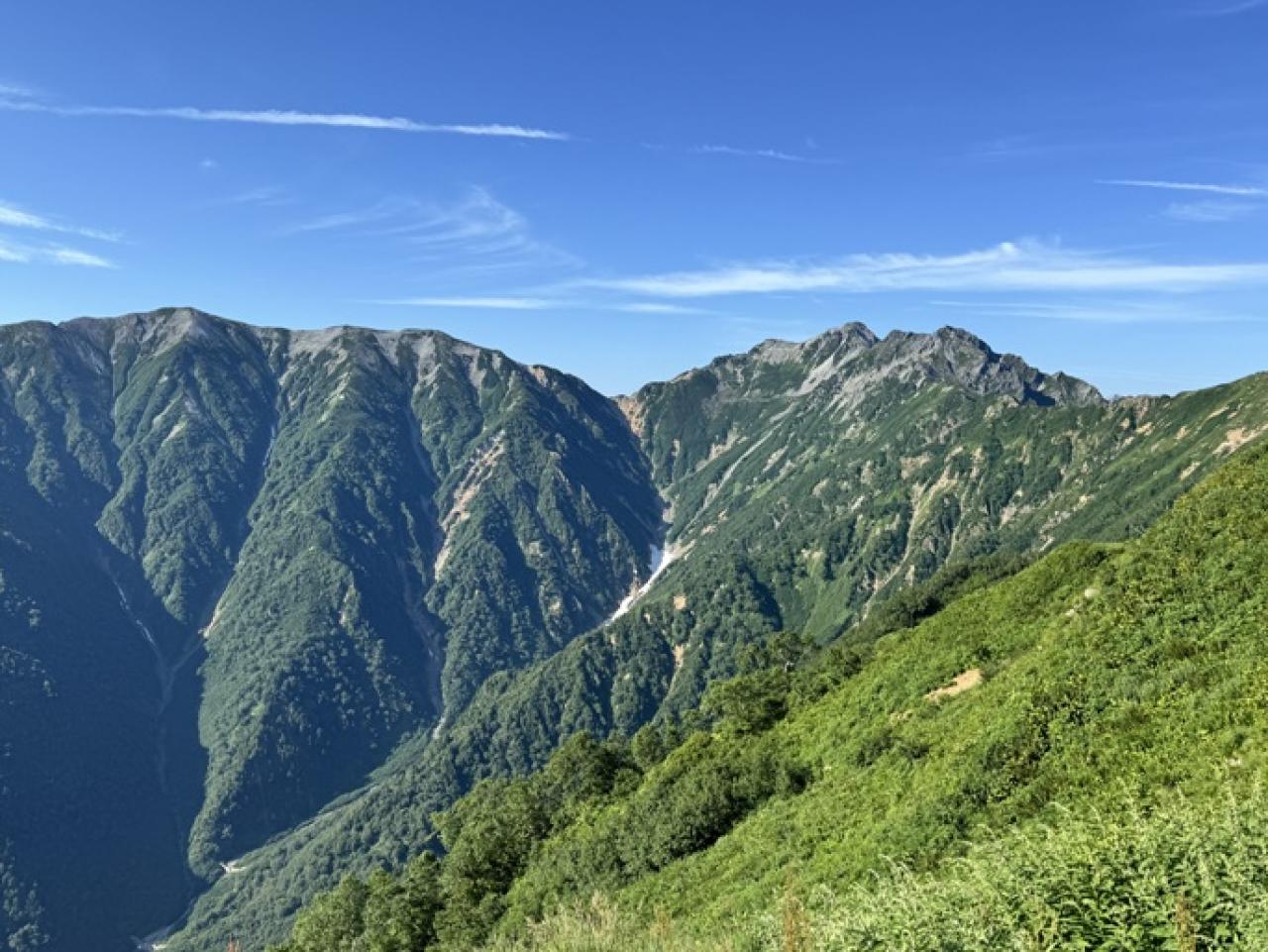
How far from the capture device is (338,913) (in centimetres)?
8800

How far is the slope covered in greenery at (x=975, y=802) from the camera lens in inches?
542

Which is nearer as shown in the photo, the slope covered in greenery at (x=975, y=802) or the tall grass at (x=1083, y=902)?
the tall grass at (x=1083, y=902)

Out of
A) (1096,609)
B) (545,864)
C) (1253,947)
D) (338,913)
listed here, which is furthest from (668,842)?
(338,913)

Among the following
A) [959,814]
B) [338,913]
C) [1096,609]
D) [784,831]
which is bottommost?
[338,913]

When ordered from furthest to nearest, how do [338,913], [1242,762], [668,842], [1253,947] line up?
[338,913]
[668,842]
[1242,762]
[1253,947]

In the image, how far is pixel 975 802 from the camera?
32781 mm

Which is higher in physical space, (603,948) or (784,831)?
(603,948)

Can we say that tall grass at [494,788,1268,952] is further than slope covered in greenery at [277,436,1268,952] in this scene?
No

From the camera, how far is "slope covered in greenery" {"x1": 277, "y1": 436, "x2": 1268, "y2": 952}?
45.2 ft

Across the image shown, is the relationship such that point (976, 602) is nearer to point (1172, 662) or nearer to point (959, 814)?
point (1172, 662)

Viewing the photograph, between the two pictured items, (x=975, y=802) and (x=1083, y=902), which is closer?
(x=1083, y=902)

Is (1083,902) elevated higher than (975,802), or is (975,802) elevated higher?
(1083,902)

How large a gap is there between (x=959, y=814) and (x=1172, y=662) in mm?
11140

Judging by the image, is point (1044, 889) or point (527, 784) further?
point (527, 784)
